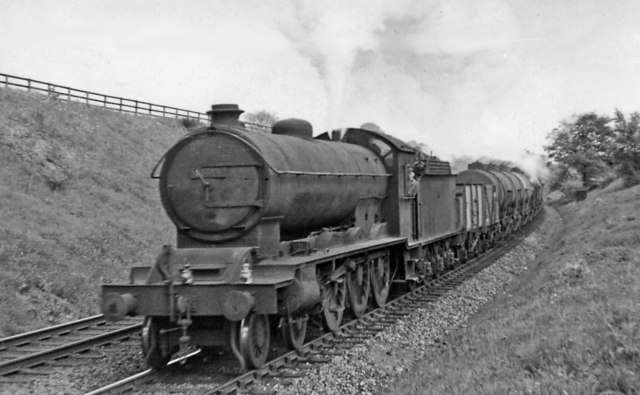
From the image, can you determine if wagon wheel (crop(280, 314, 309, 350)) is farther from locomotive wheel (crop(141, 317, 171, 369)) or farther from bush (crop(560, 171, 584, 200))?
bush (crop(560, 171, 584, 200))

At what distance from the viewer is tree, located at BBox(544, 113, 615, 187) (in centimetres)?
5144

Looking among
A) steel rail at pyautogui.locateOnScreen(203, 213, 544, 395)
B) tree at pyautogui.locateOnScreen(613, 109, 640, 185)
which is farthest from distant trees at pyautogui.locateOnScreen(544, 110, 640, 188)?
steel rail at pyautogui.locateOnScreen(203, 213, 544, 395)

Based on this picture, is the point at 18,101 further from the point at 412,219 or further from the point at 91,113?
the point at 412,219

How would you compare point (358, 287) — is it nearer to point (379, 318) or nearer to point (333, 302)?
point (379, 318)

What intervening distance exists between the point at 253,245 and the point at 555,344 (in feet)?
12.0

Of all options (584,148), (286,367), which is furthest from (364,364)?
(584,148)

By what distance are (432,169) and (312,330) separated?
6.04 m

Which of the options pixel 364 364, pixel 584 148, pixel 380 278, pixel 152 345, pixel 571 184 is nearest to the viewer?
pixel 152 345

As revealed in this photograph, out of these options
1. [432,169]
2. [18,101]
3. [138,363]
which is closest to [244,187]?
[138,363]

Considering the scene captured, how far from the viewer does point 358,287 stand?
34.9ft

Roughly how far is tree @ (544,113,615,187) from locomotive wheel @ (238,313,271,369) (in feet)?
159

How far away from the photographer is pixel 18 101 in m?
25.3

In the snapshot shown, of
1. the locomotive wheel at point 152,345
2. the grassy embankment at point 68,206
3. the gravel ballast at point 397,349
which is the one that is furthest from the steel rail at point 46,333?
the gravel ballast at point 397,349

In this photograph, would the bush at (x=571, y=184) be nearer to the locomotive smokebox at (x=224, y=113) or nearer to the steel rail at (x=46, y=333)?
the steel rail at (x=46, y=333)
